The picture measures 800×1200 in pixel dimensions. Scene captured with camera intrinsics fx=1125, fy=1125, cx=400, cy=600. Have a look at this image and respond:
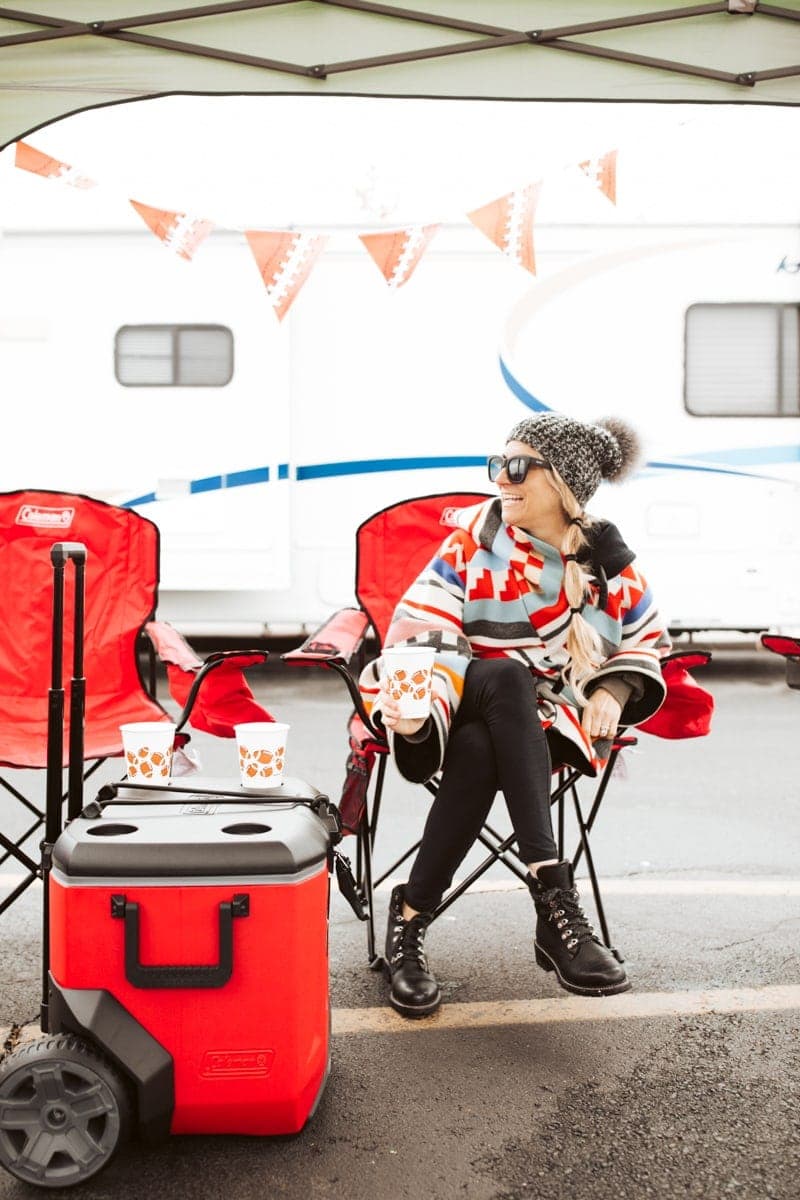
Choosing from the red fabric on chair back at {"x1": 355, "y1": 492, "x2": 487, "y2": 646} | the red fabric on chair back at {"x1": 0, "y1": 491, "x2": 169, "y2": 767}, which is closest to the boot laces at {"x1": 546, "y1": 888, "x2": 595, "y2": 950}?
the red fabric on chair back at {"x1": 355, "y1": 492, "x2": 487, "y2": 646}

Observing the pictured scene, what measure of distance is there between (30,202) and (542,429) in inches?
181

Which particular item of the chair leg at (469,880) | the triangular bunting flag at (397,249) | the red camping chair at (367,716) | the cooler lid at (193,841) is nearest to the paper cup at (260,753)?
the cooler lid at (193,841)

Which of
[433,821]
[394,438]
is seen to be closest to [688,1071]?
[433,821]

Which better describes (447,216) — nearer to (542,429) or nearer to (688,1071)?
(542,429)

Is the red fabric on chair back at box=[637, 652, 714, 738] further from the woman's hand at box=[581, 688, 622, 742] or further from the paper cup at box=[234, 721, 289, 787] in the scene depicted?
the paper cup at box=[234, 721, 289, 787]

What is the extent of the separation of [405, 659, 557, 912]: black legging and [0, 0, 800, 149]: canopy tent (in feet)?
4.13

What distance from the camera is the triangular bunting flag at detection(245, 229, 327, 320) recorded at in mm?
4102

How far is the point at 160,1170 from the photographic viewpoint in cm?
164

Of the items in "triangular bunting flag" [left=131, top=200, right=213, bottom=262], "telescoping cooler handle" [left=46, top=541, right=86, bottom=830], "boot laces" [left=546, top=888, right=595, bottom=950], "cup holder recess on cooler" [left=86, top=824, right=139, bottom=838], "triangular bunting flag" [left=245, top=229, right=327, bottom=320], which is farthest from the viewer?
"triangular bunting flag" [left=245, top=229, right=327, bottom=320]

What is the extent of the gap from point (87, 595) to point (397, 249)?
2.03 metres

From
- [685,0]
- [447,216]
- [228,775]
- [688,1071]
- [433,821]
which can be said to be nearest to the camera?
[688,1071]

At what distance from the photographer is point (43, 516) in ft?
10.3

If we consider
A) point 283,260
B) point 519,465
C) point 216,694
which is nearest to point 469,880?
point 216,694

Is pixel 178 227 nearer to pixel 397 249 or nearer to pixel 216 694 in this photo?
pixel 397 249
